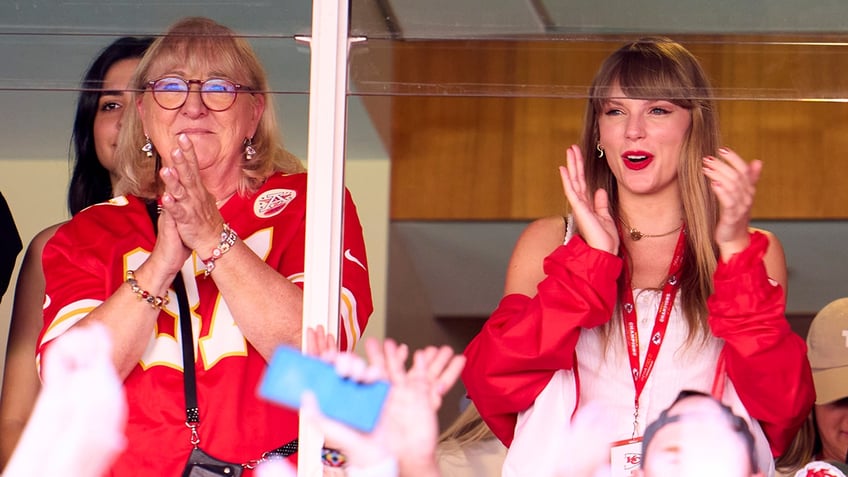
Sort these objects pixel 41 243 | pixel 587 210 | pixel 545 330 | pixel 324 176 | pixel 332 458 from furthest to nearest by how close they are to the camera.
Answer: pixel 41 243 < pixel 587 210 < pixel 545 330 < pixel 324 176 < pixel 332 458

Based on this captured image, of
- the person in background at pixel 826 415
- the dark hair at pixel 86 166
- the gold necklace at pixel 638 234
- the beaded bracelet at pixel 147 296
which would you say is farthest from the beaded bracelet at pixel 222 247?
the person in background at pixel 826 415

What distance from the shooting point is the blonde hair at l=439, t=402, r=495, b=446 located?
9.30 feet

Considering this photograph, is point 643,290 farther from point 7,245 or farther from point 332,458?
point 7,245

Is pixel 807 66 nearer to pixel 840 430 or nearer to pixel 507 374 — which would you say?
pixel 507 374

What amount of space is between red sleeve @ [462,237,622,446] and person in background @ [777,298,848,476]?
87cm

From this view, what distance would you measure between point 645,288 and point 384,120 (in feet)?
2.00

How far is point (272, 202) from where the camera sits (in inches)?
105

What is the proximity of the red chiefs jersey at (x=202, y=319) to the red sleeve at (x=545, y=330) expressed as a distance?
0.26 meters

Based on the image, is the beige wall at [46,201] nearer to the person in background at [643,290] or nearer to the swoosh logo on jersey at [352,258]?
the swoosh logo on jersey at [352,258]

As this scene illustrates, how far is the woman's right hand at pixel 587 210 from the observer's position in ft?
8.28

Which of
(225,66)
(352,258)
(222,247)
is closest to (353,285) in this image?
(352,258)

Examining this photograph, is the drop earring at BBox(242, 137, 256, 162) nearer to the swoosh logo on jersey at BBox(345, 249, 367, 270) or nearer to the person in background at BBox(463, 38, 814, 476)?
the swoosh logo on jersey at BBox(345, 249, 367, 270)

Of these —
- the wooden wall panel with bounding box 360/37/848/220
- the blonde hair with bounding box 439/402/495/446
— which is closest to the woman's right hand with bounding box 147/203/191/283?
the wooden wall panel with bounding box 360/37/848/220

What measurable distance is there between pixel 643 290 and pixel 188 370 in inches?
34.6
